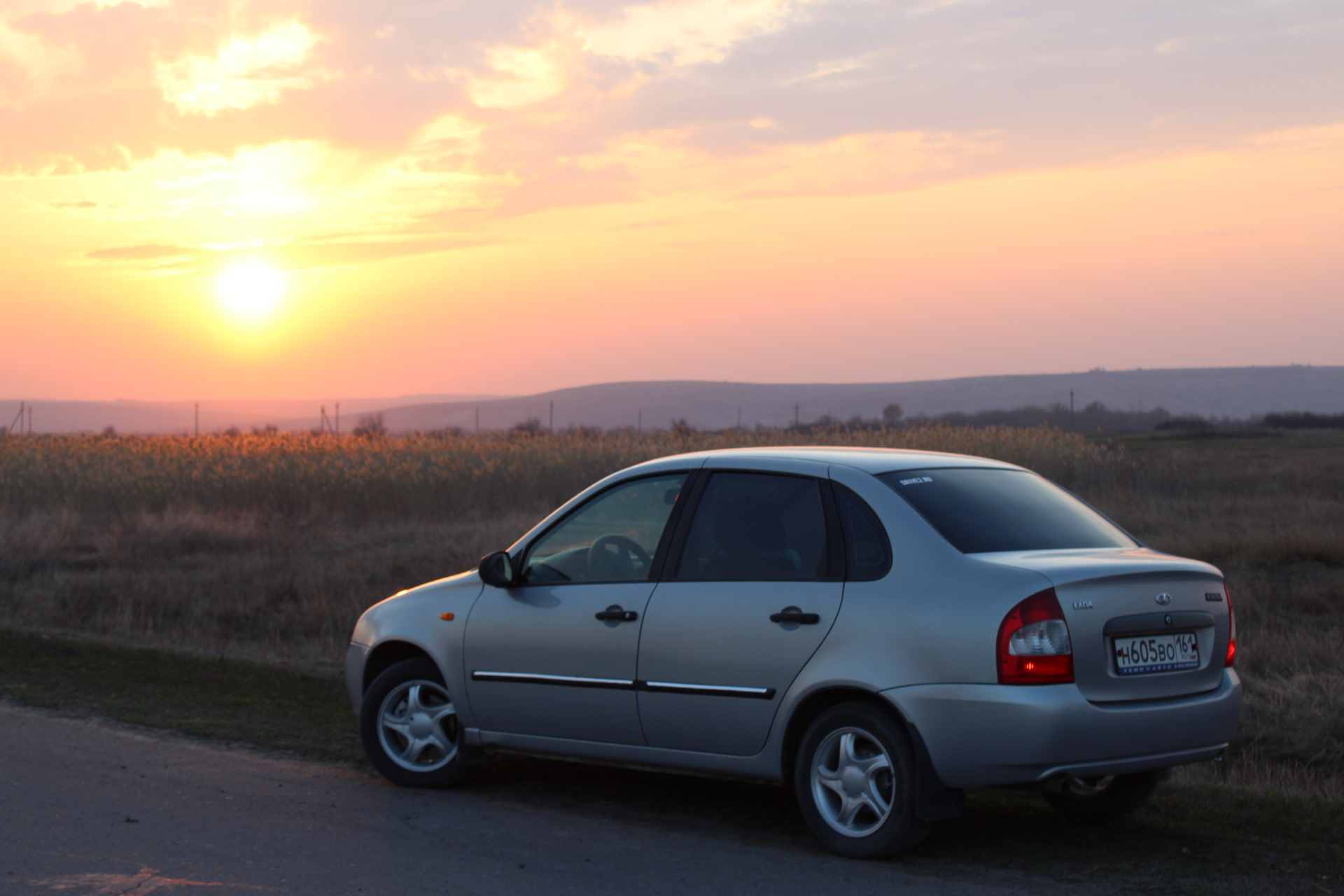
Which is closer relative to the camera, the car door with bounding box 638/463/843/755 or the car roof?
the car door with bounding box 638/463/843/755

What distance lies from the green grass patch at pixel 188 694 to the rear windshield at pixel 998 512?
3859mm

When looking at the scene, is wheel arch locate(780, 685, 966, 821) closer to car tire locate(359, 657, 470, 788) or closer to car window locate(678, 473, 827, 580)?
car window locate(678, 473, 827, 580)

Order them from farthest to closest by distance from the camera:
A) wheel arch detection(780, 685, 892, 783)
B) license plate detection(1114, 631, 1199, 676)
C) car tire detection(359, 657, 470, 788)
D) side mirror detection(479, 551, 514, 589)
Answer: car tire detection(359, 657, 470, 788), side mirror detection(479, 551, 514, 589), wheel arch detection(780, 685, 892, 783), license plate detection(1114, 631, 1199, 676)

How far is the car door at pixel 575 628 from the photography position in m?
6.13

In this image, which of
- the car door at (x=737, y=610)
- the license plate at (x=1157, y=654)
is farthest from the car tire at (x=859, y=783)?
the license plate at (x=1157, y=654)

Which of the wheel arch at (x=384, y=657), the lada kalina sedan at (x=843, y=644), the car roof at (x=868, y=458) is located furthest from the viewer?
the wheel arch at (x=384, y=657)

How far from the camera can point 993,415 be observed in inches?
5256

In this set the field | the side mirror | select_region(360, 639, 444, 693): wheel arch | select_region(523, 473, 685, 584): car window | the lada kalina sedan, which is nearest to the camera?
the lada kalina sedan

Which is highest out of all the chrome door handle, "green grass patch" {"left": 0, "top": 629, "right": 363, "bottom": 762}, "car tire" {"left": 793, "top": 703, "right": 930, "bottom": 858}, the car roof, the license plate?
the car roof

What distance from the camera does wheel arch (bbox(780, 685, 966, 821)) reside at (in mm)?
5102

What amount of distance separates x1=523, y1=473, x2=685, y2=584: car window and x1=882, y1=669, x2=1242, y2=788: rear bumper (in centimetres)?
160

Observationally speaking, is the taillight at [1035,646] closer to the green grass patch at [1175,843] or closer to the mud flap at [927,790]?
the mud flap at [927,790]

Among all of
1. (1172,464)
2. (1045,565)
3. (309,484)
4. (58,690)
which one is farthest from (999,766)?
(1172,464)

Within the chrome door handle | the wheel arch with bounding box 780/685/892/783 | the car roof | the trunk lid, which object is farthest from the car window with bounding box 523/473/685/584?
the trunk lid
